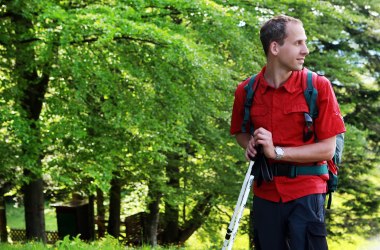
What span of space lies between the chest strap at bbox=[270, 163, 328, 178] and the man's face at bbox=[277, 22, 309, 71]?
0.49 metres

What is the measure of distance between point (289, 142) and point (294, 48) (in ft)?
1.54

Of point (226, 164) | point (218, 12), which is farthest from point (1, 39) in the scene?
point (226, 164)

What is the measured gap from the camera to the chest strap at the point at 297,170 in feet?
9.87

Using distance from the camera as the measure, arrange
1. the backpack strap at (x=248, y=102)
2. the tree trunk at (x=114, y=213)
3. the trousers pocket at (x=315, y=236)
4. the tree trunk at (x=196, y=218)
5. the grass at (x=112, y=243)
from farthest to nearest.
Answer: the tree trunk at (x=196, y=218)
the tree trunk at (x=114, y=213)
the grass at (x=112, y=243)
the backpack strap at (x=248, y=102)
the trousers pocket at (x=315, y=236)

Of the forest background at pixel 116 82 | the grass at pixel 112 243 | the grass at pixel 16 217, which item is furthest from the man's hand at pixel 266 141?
the grass at pixel 16 217

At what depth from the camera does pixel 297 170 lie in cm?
301

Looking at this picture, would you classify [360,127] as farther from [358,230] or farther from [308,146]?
[308,146]

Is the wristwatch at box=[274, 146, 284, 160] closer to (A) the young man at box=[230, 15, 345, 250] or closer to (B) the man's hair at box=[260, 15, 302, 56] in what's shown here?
(A) the young man at box=[230, 15, 345, 250]

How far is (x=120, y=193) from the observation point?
1820 cm

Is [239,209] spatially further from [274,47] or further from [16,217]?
[16,217]

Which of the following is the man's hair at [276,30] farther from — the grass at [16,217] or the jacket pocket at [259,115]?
the grass at [16,217]

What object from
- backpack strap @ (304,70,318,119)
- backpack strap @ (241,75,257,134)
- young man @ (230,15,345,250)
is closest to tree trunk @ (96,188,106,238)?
backpack strap @ (241,75,257,134)

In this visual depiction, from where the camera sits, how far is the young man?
2.94 meters

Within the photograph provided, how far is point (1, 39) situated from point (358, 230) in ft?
45.0
